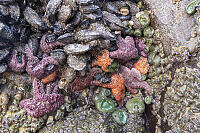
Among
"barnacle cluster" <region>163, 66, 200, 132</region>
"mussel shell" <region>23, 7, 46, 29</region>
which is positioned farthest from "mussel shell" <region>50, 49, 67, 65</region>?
"barnacle cluster" <region>163, 66, 200, 132</region>

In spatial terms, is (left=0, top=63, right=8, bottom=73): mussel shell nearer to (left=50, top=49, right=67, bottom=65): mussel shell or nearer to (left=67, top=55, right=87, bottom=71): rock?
(left=50, top=49, right=67, bottom=65): mussel shell

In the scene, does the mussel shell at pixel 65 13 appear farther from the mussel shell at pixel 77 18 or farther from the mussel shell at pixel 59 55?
the mussel shell at pixel 59 55

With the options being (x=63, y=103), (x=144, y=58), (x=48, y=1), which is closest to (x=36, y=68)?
(x=63, y=103)

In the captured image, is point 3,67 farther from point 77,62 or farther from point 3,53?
point 77,62

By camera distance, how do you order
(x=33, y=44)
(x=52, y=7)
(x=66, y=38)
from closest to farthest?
1. (x=52, y=7)
2. (x=66, y=38)
3. (x=33, y=44)

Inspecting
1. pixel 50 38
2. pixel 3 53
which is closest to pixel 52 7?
pixel 50 38

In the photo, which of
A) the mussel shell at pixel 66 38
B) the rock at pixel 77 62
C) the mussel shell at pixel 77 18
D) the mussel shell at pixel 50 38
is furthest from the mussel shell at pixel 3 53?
the mussel shell at pixel 77 18

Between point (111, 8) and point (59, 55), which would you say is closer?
point (59, 55)
